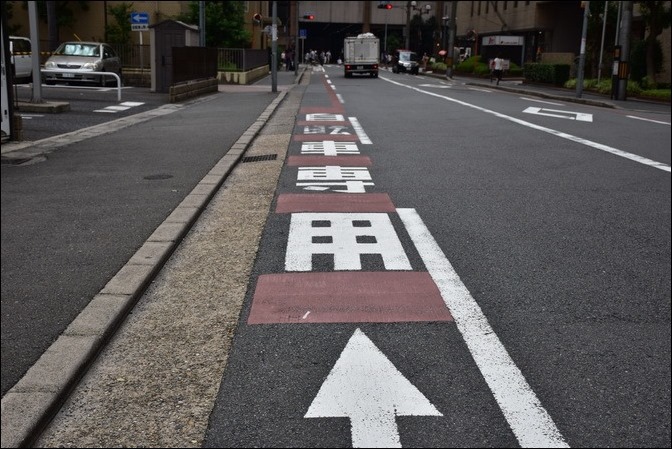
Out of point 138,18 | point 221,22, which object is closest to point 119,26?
point 221,22

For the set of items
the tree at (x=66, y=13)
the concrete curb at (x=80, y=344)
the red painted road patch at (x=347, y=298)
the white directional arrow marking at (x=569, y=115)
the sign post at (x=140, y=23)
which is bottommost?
the white directional arrow marking at (x=569, y=115)

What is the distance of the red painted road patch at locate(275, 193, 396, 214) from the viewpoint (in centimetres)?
809

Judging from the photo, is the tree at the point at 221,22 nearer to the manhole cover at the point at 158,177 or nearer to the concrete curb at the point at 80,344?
the manhole cover at the point at 158,177

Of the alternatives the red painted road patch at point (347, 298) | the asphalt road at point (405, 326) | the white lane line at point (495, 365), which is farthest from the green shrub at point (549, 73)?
the red painted road patch at point (347, 298)

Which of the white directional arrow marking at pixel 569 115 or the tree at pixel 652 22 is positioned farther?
the tree at pixel 652 22

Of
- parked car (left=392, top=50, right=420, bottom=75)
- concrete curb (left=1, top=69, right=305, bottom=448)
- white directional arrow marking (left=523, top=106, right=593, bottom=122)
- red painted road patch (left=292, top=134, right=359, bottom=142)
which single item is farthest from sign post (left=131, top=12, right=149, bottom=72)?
parked car (left=392, top=50, right=420, bottom=75)

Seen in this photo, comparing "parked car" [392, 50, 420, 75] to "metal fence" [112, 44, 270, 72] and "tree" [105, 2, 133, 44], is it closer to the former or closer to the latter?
"metal fence" [112, 44, 270, 72]

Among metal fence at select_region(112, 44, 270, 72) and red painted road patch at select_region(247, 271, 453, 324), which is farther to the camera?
metal fence at select_region(112, 44, 270, 72)

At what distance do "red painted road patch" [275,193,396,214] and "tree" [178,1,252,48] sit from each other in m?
35.7

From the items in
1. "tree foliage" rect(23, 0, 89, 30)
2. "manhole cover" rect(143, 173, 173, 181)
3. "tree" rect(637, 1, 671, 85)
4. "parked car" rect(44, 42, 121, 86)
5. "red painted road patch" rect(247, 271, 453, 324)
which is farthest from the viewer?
"tree foliage" rect(23, 0, 89, 30)

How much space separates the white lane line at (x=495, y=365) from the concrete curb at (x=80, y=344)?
202 cm

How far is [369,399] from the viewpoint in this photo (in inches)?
143

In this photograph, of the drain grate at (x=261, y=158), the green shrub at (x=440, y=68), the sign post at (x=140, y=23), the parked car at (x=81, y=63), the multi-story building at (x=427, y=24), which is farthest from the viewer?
the green shrub at (x=440, y=68)

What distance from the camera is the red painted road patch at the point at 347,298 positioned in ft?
15.9
